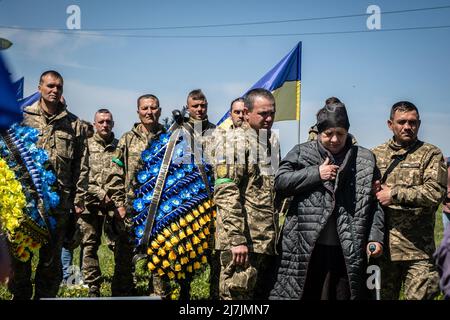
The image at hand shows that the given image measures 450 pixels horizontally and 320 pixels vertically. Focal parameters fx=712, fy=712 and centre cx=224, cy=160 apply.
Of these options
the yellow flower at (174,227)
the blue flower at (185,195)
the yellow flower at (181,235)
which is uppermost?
the blue flower at (185,195)

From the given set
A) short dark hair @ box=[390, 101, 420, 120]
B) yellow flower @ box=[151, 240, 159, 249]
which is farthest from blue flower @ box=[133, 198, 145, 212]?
short dark hair @ box=[390, 101, 420, 120]

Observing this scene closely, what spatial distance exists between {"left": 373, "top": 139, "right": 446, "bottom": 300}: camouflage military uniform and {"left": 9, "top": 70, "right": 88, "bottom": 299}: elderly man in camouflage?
329 centimetres

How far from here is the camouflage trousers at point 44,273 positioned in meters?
7.34

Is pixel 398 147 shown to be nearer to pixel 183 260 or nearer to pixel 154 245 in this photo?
pixel 183 260

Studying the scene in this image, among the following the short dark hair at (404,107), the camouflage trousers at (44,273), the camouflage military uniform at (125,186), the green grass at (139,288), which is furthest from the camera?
the green grass at (139,288)

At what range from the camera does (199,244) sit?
690 cm

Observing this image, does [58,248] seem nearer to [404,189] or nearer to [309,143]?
[309,143]

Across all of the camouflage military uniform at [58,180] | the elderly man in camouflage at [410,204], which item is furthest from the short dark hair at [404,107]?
the camouflage military uniform at [58,180]

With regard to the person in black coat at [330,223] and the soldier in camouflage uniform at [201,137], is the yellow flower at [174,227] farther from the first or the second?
the person in black coat at [330,223]

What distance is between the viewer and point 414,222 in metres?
6.25

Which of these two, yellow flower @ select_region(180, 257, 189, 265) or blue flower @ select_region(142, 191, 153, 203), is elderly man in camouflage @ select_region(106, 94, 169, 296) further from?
yellow flower @ select_region(180, 257, 189, 265)

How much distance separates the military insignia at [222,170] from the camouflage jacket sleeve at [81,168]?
7.48 ft

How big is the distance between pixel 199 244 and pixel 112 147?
3.42 metres

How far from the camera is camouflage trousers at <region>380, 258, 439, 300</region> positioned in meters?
6.09
